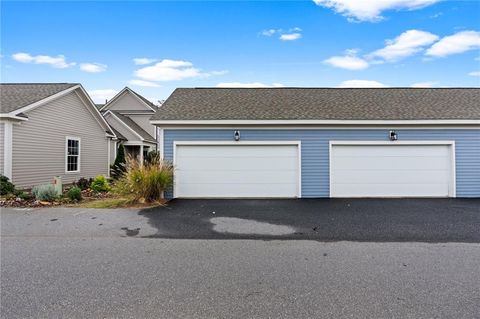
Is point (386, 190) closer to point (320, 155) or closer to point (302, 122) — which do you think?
point (320, 155)

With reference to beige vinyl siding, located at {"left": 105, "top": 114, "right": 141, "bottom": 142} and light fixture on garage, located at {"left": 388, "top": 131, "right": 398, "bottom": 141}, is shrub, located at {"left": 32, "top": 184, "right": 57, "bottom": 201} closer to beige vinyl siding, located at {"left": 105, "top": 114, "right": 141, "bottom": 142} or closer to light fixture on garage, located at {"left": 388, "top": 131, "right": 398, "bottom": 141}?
beige vinyl siding, located at {"left": 105, "top": 114, "right": 141, "bottom": 142}

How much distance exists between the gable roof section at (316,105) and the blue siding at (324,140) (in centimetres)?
44

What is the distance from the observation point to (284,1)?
10445 mm

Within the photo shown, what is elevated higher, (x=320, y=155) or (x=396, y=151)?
(x=396, y=151)

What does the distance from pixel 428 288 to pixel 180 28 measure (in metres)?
13.1

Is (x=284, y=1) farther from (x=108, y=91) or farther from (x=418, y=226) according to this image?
(x=108, y=91)

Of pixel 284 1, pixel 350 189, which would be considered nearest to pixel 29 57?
pixel 284 1

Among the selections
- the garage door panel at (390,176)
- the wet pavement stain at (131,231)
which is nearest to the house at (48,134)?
the wet pavement stain at (131,231)

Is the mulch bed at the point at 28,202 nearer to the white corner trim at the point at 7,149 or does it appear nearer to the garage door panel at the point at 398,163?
the white corner trim at the point at 7,149

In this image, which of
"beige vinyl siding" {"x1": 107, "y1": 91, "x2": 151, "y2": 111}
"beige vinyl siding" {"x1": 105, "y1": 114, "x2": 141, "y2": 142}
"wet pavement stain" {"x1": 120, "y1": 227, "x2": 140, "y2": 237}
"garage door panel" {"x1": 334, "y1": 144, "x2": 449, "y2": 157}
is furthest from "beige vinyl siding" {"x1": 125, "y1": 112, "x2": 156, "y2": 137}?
"wet pavement stain" {"x1": 120, "y1": 227, "x2": 140, "y2": 237}

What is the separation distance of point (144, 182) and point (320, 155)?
610 centimetres

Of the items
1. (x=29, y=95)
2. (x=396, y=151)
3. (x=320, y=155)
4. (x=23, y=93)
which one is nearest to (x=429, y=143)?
(x=396, y=151)

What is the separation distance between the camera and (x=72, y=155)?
12.5m

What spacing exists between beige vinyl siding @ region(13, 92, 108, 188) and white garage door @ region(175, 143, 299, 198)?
6.40m
